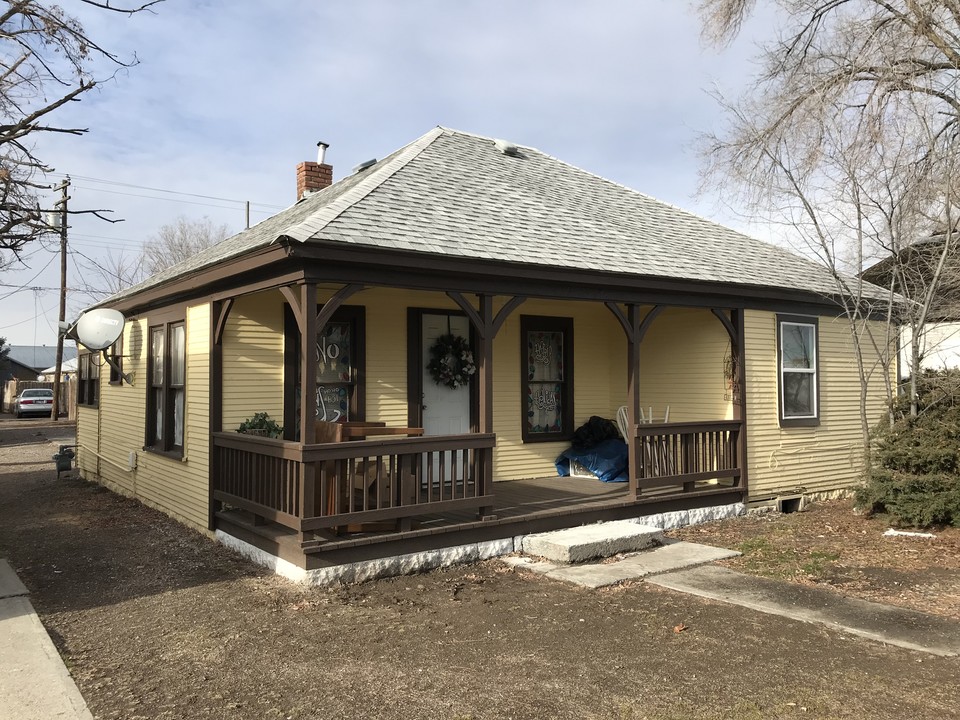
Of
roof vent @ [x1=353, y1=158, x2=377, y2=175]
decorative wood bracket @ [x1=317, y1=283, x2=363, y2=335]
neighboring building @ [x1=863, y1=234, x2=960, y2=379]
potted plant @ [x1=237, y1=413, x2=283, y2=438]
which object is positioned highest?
roof vent @ [x1=353, y1=158, x2=377, y2=175]

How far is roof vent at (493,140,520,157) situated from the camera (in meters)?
11.3

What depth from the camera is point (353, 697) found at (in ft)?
13.4

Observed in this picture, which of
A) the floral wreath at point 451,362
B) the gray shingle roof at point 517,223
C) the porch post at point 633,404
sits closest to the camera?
the gray shingle roof at point 517,223

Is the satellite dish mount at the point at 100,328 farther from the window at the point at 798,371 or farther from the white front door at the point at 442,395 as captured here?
the window at the point at 798,371

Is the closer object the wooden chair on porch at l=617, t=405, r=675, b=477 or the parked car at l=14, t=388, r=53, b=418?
the wooden chair on porch at l=617, t=405, r=675, b=477

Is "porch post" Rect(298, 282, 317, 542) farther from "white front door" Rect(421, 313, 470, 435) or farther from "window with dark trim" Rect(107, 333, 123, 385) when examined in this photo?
"window with dark trim" Rect(107, 333, 123, 385)

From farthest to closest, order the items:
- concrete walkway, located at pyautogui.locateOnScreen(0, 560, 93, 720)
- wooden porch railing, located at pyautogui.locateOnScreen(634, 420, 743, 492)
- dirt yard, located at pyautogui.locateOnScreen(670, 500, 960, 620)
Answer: wooden porch railing, located at pyautogui.locateOnScreen(634, 420, 743, 492) → dirt yard, located at pyautogui.locateOnScreen(670, 500, 960, 620) → concrete walkway, located at pyautogui.locateOnScreen(0, 560, 93, 720)

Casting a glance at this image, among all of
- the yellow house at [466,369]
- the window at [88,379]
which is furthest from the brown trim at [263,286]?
the window at [88,379]

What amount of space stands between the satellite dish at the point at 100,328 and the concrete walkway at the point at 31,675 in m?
4.69

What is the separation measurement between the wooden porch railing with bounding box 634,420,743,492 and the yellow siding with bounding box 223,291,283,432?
162 inches

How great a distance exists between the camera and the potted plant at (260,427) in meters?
7.77

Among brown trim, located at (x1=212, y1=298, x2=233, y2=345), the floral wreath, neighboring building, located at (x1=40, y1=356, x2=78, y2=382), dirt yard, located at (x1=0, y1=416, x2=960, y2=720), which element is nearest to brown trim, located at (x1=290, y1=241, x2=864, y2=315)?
brown trim, located at (x1=212, y1=298, x2=233, y2=345)

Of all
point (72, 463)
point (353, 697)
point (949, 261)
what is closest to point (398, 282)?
point (353, 697)

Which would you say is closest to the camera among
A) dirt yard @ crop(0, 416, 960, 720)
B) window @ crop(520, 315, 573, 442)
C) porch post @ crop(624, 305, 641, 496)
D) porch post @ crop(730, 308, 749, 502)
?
dirt yard @ crop(0, 416, 960, 720)
